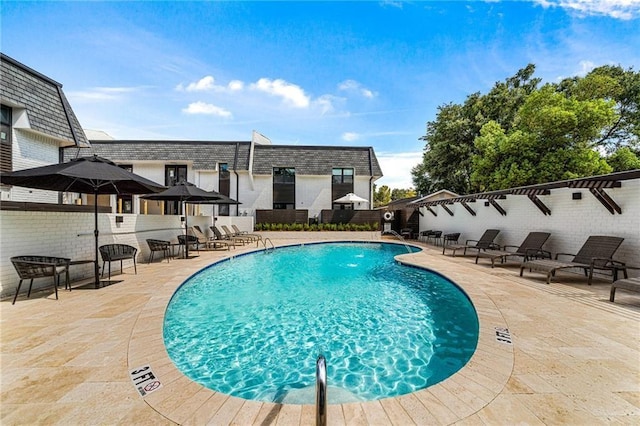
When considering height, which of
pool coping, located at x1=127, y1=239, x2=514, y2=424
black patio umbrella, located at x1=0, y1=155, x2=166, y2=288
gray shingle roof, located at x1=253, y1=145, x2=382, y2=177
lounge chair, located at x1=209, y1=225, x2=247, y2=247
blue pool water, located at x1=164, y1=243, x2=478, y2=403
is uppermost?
gray shingle roof, located at x1=253, y1=145, x2=382, y2=177

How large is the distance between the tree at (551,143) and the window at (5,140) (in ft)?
75.7

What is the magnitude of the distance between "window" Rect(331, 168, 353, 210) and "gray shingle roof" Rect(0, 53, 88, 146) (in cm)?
1554

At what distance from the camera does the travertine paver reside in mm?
2125

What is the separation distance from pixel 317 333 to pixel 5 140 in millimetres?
11605

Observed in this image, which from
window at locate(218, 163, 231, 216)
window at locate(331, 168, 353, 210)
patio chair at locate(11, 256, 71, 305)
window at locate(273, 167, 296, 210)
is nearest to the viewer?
patio chair at locate(11, 256, 71, 305)

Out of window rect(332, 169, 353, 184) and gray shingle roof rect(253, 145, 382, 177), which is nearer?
gray shingle roof rect(253, 145, 382, 177)

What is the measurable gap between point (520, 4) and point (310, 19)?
716 cm

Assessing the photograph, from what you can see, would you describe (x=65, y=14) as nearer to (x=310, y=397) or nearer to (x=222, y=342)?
(x=222, y=342)

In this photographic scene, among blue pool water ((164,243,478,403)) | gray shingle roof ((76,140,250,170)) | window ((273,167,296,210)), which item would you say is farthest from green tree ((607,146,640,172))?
gray shingle roof ((76,140,250,170))

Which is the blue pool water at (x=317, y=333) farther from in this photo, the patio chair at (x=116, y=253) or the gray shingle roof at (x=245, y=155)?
the gray shingle roof at (x=245, y=155)

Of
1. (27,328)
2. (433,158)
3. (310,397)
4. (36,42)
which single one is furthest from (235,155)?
(310,397)

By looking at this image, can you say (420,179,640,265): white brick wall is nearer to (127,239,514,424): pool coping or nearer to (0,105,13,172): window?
(127,239,514,424): pool coping

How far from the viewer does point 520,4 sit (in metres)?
9.48

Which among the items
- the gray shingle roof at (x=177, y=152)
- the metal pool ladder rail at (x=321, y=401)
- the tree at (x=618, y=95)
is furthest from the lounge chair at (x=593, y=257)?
the gray shingle roof at (x=177, y=152)
